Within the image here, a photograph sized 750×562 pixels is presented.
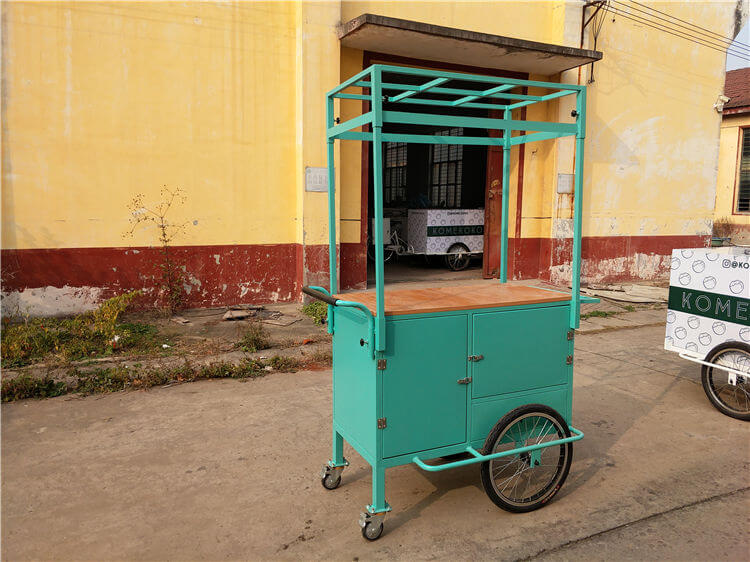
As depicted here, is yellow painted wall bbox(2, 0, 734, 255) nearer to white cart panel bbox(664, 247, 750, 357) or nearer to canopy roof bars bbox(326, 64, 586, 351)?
canopy roof bars bbox(326, 64, 586, 351)

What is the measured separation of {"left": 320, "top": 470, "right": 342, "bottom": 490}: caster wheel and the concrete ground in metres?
0.06

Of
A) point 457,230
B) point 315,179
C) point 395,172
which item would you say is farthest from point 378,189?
point 395,172

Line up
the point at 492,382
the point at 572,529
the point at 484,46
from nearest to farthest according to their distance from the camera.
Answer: the point at 572,529 < the point at 492,382 < the point at 484,46

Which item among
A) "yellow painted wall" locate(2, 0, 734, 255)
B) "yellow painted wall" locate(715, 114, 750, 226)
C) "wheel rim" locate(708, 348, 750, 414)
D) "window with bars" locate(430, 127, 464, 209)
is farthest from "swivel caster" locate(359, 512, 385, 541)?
"yellow painted wall" locate(715, 114, 750, 226)

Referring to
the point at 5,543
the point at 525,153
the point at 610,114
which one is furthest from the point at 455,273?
the point at 5,543

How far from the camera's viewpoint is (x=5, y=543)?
3.15m

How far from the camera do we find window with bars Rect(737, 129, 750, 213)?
21.8 m

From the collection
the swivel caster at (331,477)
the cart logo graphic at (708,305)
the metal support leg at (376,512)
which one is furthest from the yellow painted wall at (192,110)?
the metal support leg at (376,512)

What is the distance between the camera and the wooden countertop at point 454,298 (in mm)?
3435

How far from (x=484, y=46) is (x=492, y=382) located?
24.7 feet

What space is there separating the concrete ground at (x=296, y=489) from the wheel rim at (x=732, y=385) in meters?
0.18

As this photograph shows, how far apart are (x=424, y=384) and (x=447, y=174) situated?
46.3 ft

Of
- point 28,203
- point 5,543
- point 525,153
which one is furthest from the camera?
point 525,153

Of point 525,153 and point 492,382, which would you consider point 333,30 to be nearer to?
point 525,153
